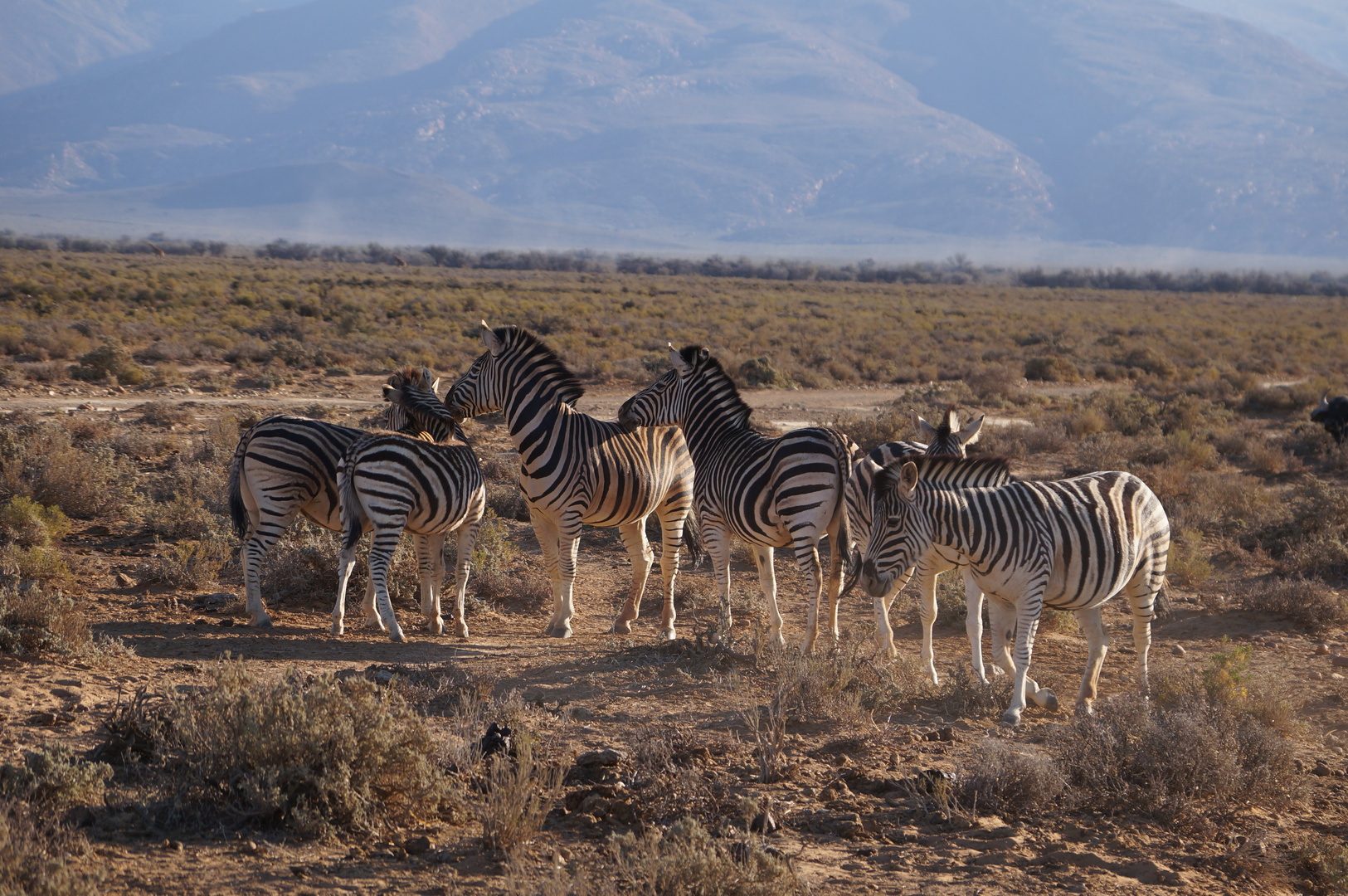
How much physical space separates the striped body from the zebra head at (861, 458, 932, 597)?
11.1ft

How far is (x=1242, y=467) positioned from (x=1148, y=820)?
13635 mm

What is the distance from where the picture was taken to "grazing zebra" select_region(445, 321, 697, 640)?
8.13 metres

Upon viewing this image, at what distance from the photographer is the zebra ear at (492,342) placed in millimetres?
8266

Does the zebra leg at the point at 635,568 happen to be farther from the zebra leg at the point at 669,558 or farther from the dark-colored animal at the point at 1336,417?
the dark-colored animal at the point at 1336,417

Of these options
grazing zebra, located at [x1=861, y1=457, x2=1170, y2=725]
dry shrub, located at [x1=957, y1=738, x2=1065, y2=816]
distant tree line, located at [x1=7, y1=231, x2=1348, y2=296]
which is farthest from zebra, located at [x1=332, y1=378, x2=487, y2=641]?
distant tree line, located at [x1=7, y1=231, x2=1348, y2=296]

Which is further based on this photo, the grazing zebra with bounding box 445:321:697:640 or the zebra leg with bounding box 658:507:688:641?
the zebra leg with bounding box 658:507:688:641

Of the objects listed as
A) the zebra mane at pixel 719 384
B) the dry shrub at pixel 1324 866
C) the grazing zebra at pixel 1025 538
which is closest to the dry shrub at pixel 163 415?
the zebra mane at pixel 719 384

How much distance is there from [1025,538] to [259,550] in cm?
579

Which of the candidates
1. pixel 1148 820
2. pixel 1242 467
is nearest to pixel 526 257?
pixel 1242 467

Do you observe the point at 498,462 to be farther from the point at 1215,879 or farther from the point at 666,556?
the point at 1215,879

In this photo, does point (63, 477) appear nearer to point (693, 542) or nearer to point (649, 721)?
point (693, 542)

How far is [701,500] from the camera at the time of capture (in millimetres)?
8391

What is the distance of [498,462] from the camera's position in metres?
14.1

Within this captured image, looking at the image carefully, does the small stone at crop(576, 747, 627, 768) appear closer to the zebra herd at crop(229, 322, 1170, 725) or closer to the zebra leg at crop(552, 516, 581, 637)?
the zebra herd at crop(229, 322, 1170, 725)
